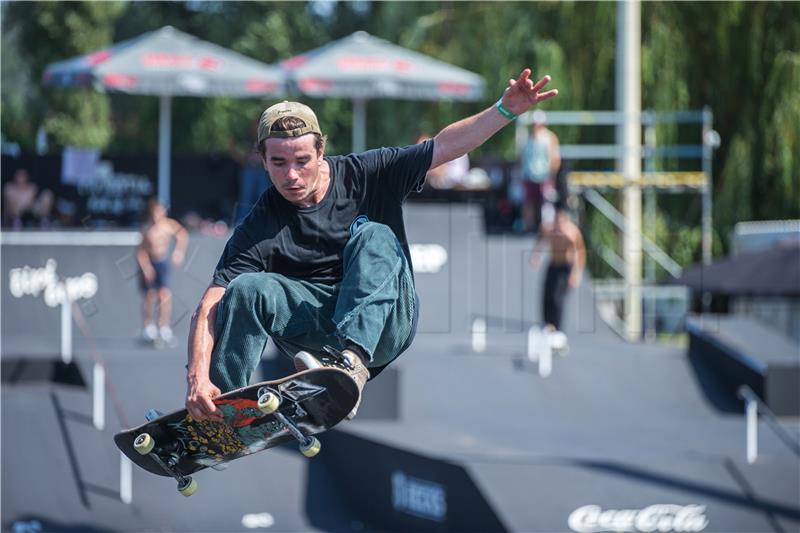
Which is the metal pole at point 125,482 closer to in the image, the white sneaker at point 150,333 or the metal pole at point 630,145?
the white sneaker at point 150,333

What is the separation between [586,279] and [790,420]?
159 inches

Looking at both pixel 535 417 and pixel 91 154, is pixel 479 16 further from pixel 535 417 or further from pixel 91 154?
pixel 535 417

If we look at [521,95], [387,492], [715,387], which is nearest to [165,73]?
[387,492]

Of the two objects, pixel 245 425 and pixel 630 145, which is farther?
pixel 630 145

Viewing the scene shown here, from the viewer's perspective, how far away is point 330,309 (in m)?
5.57

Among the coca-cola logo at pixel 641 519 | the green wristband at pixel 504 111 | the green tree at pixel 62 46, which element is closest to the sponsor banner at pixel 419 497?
the coca-cola logo at pixel 641 519

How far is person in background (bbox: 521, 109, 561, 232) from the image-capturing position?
626 inches

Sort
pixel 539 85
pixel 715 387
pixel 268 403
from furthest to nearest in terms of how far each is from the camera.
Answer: pixel 715 387 → pixel 539 85 → pixel 268 403

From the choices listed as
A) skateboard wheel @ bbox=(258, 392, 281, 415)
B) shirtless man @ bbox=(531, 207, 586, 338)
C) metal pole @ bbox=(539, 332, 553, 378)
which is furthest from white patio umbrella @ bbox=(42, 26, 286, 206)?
A: skateboard wheel @ bbox=(258, 392, 281, 415)

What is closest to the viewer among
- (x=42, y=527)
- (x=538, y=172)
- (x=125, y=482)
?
(x=42, y=527)

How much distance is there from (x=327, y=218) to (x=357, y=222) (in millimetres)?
126

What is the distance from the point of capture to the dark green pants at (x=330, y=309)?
534 centimetres

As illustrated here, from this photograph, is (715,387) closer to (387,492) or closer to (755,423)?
(755,423)

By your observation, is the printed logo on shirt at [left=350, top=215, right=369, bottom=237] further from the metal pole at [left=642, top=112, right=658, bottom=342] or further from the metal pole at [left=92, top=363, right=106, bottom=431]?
the metal pole at [left=642, top=112, right=658, bottom=342]
